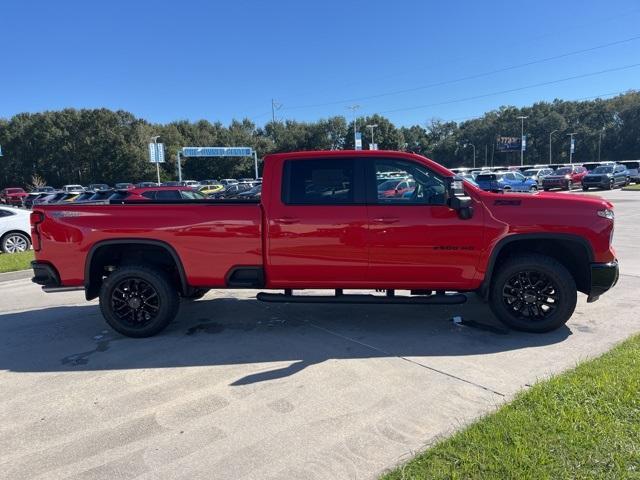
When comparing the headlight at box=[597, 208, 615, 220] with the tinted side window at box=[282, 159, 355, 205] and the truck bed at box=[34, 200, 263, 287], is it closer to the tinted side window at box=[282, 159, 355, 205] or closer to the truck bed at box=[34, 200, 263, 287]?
the tinted side window at box=[282, 159, 355, 205]

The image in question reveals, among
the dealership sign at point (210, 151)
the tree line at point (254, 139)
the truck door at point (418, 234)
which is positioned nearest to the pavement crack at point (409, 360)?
the truck door at point (418, 234)

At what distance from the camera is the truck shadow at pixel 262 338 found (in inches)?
180

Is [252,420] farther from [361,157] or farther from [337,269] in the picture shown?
[361,157]

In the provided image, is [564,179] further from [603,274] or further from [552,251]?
[603,274]

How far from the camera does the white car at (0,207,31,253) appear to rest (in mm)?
12508

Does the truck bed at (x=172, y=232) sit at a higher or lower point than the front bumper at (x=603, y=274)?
higher

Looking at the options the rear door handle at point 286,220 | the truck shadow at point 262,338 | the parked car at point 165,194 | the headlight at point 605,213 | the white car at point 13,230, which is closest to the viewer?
the truck shadow at point 262,338

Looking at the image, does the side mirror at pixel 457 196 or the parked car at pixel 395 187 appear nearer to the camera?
the side mirror at pixel 457 196

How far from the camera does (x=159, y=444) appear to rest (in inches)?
123

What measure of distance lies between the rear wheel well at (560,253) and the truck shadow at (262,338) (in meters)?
0.59

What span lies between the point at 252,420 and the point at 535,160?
117850 mm

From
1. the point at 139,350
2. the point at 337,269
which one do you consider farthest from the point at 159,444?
the point at 337,269

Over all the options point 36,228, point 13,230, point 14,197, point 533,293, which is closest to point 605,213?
point 533,293

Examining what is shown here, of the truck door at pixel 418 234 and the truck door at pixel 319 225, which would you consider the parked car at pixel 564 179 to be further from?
the truck door at pixel 319 225
